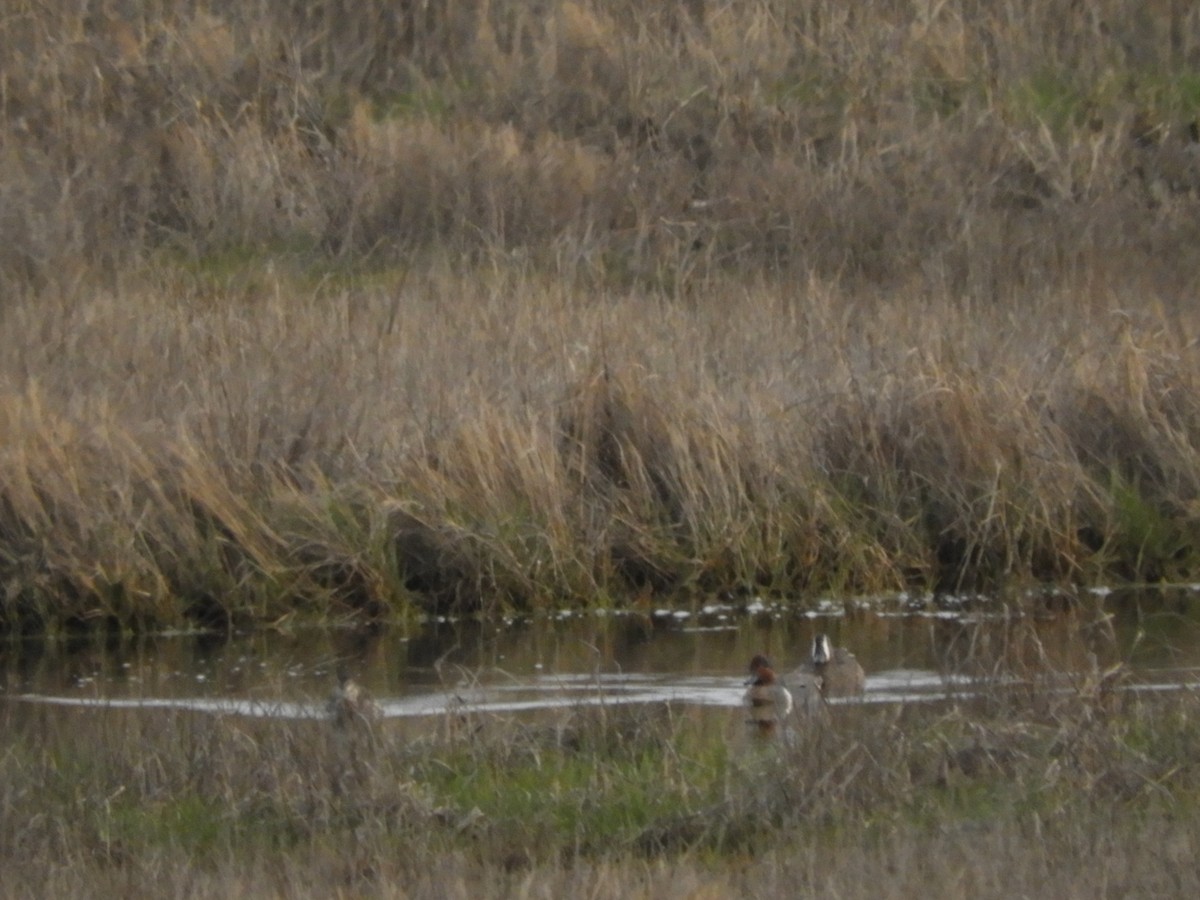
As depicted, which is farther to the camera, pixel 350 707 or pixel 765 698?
pixel 765 698

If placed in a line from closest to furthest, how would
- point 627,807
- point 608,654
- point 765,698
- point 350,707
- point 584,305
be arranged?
point 627,807 < point 350,707 < point 765,698 < point 608,654 < point 584,305

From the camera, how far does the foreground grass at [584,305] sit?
33.1ft

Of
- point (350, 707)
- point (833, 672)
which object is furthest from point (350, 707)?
point (833, 672)

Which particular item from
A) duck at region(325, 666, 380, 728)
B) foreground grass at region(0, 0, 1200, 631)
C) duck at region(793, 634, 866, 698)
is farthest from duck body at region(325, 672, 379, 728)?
foreground grass at region(0, 0, 1200, 631)

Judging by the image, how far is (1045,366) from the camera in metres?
11.6

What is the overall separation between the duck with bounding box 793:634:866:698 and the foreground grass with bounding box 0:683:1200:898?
100 centimetres

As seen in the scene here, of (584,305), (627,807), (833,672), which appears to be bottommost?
(833,672)

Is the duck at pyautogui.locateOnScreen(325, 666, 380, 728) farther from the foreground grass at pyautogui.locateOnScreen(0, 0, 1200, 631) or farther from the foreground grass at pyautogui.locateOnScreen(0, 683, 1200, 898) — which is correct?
the foreground grass at pyautogui.locateOnScreen(0, 0, 1200, 631)

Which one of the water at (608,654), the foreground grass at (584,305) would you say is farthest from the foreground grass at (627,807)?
the foreground grass at (584,305)

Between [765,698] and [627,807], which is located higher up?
[627,807]

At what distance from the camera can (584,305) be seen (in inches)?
547

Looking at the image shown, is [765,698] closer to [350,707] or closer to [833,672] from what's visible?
[833,672]

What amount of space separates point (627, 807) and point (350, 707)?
156 centimetres

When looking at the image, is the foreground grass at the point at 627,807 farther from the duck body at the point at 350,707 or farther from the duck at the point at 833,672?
the duck at the point at 833,672
